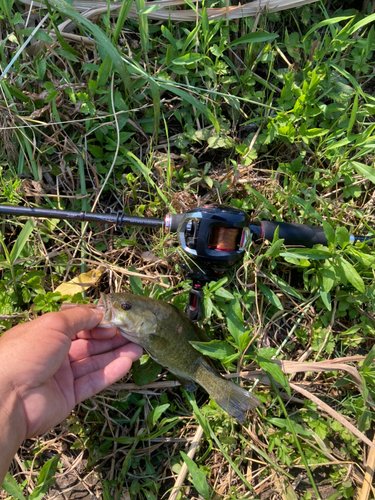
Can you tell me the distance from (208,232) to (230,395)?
143 cm

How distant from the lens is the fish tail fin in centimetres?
312

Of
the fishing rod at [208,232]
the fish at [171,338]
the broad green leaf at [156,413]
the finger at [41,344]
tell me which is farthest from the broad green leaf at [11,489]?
the fishing rod at [208,232]

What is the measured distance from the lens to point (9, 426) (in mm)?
2514

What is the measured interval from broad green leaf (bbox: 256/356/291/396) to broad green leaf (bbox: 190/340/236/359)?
0.27m

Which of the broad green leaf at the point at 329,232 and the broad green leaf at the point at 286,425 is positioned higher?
the broad green leaf at the point at 329,232

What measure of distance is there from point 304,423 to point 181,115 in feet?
10.6

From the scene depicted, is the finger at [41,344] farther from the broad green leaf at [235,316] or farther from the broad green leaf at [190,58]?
the broad green leaf at [190,58]

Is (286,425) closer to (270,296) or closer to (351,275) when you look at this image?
(270,296)

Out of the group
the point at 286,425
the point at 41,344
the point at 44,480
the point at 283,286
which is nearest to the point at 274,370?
the point at 286,425

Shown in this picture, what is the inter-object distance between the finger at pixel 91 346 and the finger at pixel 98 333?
0.04m

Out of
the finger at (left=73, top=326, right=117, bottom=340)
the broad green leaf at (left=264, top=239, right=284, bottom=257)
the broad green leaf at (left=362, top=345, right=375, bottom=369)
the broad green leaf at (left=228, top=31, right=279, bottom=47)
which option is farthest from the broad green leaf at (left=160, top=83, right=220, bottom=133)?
the broad green leaf at (left=362, top=345, right=375, bottom=369)

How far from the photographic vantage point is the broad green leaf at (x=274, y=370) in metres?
3.01

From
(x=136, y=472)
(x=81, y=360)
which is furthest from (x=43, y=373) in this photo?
(x=136, y=472)

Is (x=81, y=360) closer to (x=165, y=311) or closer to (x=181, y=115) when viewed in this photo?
(x=165, y=311)
